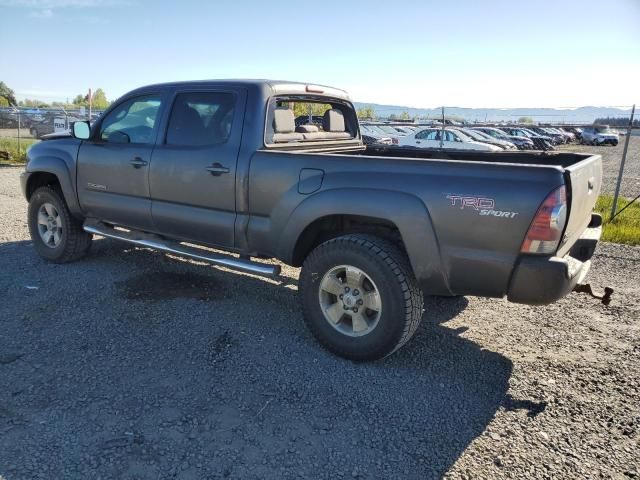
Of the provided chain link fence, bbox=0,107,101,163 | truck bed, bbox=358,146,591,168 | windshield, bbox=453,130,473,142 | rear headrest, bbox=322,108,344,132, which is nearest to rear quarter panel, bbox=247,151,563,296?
truck bed, bbox=358,146,591,168

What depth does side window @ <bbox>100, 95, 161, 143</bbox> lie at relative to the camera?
475 centimetres

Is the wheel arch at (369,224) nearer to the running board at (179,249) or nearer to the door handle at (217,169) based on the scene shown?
the running board at (179,249)

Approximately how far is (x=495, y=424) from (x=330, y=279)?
1422 mm

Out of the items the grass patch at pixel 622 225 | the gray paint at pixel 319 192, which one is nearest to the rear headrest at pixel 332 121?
the gray paint at pixel 319 192

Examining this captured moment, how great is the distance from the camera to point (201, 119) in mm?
4434

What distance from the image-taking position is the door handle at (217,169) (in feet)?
13.3

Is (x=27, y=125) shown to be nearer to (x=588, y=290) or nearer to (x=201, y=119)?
(x=201, y=119)

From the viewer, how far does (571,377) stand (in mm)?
3541

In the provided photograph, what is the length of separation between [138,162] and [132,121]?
54 centimetres

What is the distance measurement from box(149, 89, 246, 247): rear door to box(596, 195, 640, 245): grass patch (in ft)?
20.6

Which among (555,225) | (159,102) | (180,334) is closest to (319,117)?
(159,102)

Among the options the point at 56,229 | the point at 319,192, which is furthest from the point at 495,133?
the point at 319,192

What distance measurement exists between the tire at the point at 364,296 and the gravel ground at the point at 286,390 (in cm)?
18

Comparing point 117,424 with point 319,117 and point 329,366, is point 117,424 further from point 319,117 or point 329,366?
point 319,117
